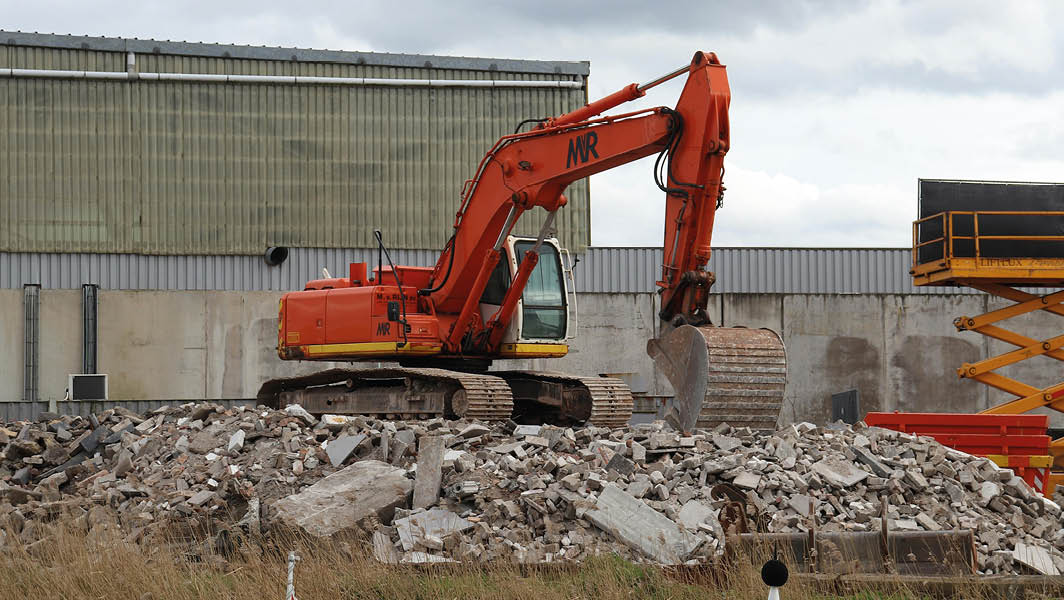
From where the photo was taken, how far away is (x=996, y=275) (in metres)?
19.6

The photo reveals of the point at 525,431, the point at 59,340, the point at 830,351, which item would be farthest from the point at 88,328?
the point at 830,351

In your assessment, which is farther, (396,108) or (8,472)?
(396,108)

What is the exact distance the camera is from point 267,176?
25656mm

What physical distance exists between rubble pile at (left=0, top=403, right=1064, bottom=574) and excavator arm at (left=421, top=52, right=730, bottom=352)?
1.97 m

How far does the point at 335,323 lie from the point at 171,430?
2.69 m

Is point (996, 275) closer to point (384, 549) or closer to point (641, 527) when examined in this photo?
point (641, 527)

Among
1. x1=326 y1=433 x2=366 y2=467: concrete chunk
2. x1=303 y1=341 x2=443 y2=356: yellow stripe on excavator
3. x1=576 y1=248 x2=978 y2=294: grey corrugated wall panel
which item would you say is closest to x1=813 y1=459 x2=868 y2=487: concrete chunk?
x1=326 y1=433 x2=366 y2=467: concrete chunk

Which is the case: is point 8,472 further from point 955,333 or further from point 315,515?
point 955,333

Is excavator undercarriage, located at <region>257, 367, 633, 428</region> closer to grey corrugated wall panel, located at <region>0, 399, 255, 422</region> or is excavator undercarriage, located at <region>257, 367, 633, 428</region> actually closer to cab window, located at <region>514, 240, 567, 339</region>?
cab window, located at <region>514, 240, 567, 339</region>

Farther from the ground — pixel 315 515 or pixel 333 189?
pixel 333 189

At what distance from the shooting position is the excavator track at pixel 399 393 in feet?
47.5

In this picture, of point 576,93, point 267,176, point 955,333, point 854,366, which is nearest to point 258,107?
point 267,176

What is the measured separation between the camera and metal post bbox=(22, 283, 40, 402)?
24.4 meters

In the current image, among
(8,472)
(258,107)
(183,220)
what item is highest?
(258,107)
